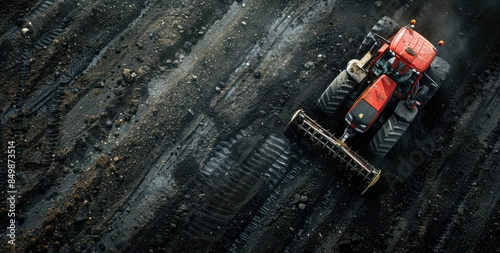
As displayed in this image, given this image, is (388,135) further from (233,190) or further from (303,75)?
(233,190)

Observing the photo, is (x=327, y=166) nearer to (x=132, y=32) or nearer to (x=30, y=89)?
(x=132, y=32)

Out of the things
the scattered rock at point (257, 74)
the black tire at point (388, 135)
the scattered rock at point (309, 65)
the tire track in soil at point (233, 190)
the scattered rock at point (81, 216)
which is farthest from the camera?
the scattered rock at point (309, 65)

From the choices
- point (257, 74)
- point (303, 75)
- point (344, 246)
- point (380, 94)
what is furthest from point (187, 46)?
point (344, 246)

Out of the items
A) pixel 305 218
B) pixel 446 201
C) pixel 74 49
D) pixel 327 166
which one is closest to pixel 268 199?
pixel 305 218

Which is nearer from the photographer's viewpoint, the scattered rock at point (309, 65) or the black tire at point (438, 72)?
the black tire at point (438, 72)

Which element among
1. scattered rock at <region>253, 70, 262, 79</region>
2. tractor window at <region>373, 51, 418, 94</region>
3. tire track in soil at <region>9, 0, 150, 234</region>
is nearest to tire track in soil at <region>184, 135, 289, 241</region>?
scattered rock at <region>253, 70, 262, 79</region>

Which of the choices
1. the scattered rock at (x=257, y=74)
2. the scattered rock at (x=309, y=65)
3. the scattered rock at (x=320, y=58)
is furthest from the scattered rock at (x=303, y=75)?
the scattered rock at (x=257, y=74)

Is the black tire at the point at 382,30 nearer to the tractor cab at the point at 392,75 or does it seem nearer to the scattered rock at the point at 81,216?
the tractor cab at the point at 392,75
